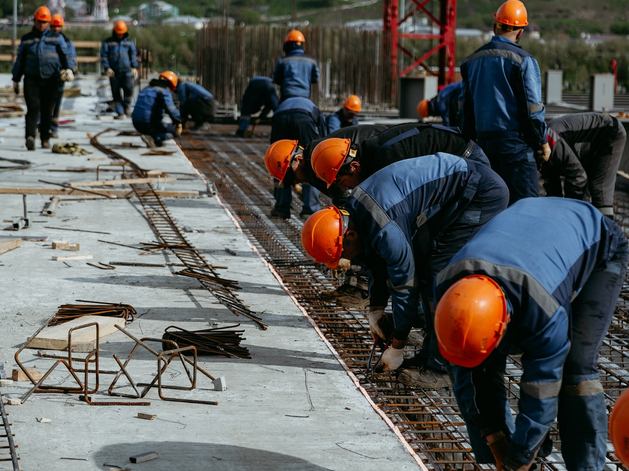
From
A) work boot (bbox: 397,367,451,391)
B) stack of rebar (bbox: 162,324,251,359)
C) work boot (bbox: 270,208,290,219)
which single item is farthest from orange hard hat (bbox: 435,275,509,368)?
work boot (bbox: 270,208,290,219)

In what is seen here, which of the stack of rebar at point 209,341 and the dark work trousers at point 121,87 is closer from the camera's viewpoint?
the stack of rebar at point 209,341

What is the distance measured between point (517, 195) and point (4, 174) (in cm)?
641

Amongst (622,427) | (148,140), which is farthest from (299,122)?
(622,427)

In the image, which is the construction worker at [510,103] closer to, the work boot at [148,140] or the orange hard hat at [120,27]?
the work boot at [148,140]

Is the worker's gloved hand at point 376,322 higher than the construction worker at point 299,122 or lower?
lower

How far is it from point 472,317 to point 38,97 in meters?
9.77

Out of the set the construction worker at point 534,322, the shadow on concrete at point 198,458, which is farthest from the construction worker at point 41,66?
the construction worker at point 534,322

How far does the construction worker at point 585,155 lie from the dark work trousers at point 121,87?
1052cm

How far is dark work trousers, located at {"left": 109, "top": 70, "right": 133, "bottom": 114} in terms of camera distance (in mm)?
16188

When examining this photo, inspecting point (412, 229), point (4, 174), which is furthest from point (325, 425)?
point (4, 174)

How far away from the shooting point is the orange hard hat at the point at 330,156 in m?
5.22

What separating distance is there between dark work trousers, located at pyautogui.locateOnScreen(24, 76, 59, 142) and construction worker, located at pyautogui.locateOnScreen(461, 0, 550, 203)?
693 cm

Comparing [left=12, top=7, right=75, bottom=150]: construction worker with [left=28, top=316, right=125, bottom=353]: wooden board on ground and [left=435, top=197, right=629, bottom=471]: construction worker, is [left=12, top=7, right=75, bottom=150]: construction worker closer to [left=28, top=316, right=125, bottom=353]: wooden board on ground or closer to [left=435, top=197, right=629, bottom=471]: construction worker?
[left=28, top=316, right=125, bottom=353]: wooden board on ground

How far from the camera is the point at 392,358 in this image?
14.5 ft
